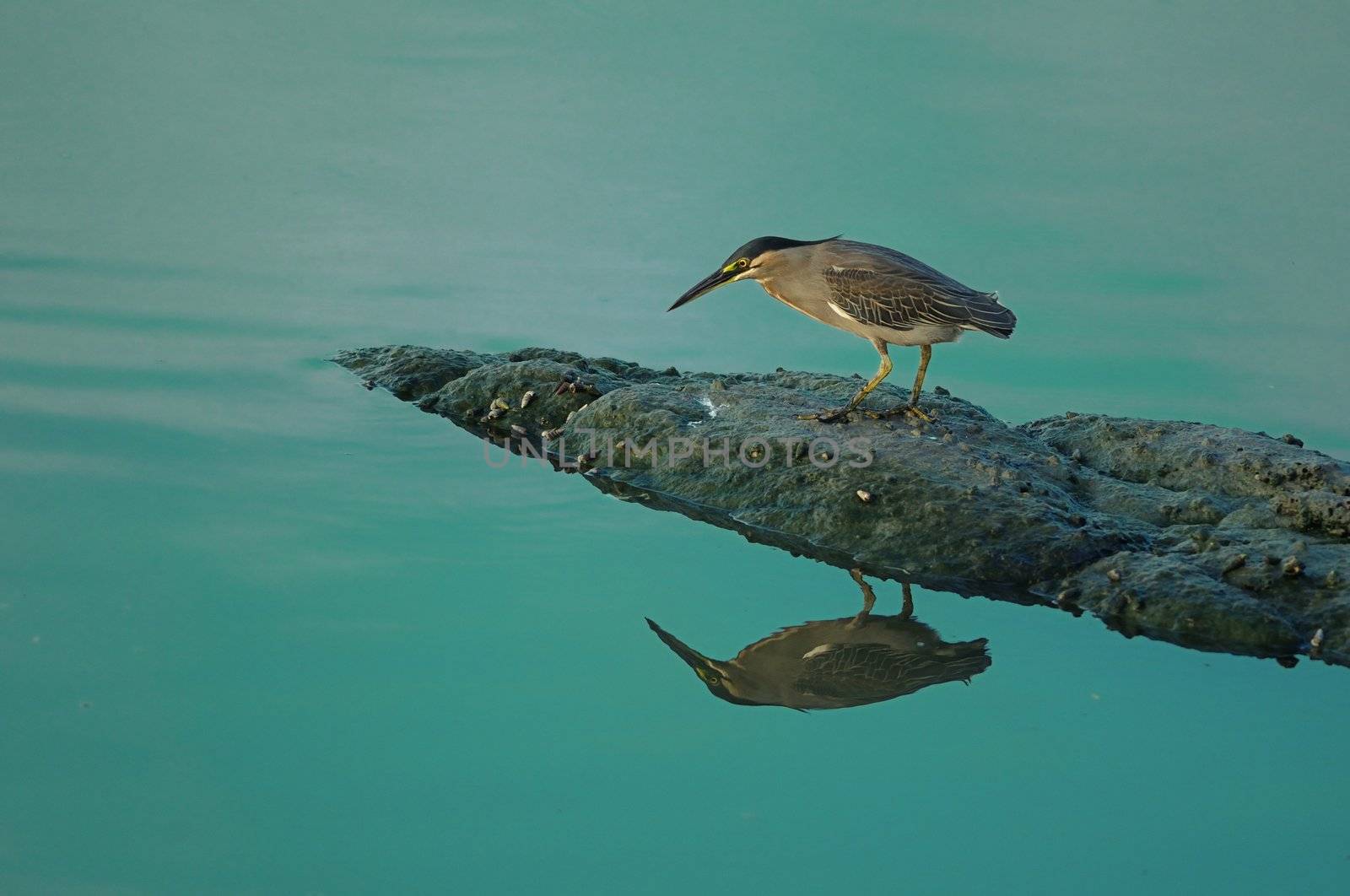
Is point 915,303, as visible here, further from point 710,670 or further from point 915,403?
point 710,670

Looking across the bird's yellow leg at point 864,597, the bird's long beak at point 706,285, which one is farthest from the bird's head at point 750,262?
the bird's yellow leg at point 864,597

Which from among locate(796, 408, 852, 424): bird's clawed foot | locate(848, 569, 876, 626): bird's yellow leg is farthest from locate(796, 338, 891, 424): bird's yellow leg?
locate(848, 569, 876, 626): bird's yellow leg

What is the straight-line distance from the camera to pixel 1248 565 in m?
6.44

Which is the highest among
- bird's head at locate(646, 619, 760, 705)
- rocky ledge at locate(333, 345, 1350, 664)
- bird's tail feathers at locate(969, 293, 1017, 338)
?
bird's tail feathers at locate(969, 293, 1017, 338)

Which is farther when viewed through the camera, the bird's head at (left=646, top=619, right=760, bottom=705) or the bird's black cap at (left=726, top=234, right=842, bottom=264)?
the bird's black cap at (left=726, top=234, right=842, bottom=264)

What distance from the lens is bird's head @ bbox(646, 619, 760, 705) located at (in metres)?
5.86

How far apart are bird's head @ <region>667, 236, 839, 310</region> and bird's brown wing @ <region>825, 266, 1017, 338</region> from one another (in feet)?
1.41

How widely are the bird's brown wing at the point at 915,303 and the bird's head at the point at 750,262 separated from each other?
0.43m

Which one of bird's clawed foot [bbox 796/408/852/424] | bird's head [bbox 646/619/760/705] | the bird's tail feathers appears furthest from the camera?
bird's clawed foot [bbox 796/408/852/424]

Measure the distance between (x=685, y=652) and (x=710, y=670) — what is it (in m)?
0.16

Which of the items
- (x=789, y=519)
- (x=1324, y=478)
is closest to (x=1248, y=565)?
(x=1324, y=478)

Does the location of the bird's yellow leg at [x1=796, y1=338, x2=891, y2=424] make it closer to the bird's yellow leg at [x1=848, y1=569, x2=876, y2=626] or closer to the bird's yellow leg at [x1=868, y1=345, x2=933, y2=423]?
the bird's yellow leg at [x1=868, y1=345, x2=933, y2=423]

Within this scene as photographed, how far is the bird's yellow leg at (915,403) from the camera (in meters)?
7.73

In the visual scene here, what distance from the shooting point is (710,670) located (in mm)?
6059
